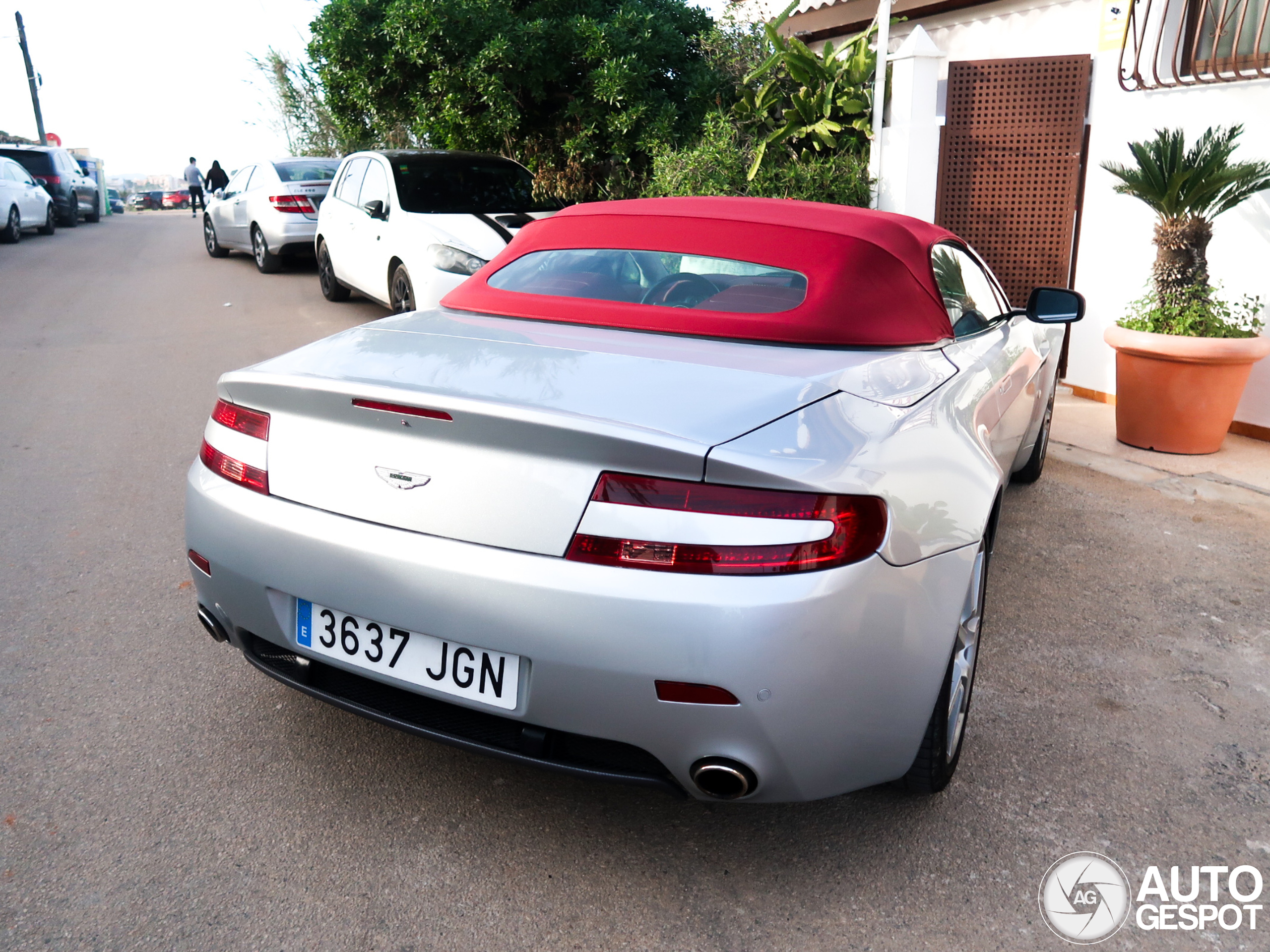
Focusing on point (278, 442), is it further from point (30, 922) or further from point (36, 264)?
point (36, 264)

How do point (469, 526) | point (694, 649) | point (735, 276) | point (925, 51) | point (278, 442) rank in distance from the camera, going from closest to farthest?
point (694, 649) → point (469, 526) → point (278, 442) → point (735, 276) → point (925, 51)

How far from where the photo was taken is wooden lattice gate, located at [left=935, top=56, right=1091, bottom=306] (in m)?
7.41

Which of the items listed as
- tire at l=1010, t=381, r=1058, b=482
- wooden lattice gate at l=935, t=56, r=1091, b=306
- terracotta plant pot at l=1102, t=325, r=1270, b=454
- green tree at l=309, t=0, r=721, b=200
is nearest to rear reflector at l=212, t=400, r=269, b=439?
tire at l=1010, t=381, r=1058, b=482

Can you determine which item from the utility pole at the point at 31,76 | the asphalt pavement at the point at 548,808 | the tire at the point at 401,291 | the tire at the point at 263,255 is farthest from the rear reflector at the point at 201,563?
the utility pole at the point at 31,76

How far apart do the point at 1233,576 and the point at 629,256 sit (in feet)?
9.15

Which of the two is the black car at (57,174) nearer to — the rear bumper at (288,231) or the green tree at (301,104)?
the green tree at (301,104)

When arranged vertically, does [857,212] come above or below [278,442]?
above

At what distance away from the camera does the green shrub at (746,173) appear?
8.84 m

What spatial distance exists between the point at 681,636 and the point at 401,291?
274 inches

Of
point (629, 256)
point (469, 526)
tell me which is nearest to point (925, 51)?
point (629, 256)

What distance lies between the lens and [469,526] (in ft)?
6.66

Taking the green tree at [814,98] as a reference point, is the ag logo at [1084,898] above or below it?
below

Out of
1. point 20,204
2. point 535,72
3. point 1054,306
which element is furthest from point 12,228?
point 1054,306

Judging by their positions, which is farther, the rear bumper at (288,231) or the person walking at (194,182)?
the person walking at (194,182)
